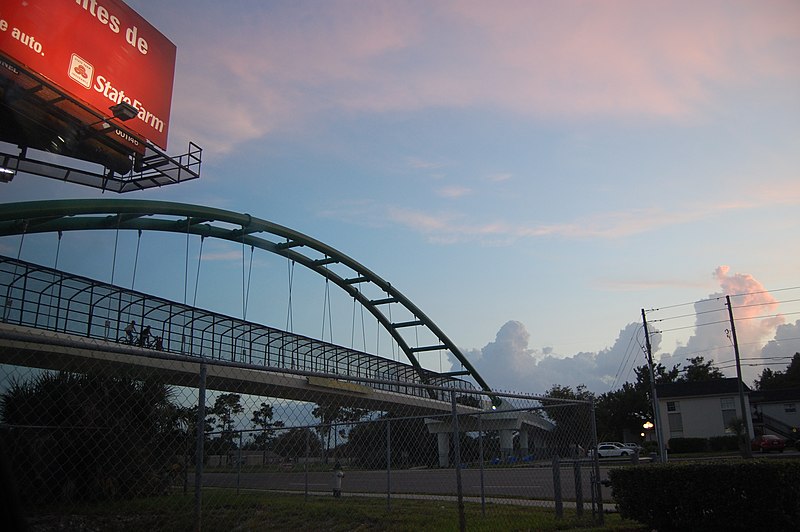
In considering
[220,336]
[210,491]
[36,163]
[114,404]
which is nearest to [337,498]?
[210,491]

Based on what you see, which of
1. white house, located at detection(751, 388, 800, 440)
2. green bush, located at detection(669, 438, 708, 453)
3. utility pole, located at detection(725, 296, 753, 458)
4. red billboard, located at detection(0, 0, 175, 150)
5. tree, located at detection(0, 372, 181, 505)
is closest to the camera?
tree, located at detection(0, 372, 181, 505)

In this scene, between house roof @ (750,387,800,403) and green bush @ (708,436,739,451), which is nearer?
green bush @ (708,436,739,451)

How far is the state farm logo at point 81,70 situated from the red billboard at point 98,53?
29 mm

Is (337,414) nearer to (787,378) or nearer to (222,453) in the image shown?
(222,453)

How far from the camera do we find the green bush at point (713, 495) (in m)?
9.09

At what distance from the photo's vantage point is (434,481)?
→ 18562mm

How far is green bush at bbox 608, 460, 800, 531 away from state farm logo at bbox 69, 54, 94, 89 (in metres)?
17.5

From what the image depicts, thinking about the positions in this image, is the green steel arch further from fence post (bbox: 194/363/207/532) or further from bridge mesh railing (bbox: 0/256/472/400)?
fence post (bbox: 194/363/207/532)

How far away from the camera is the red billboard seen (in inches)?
661

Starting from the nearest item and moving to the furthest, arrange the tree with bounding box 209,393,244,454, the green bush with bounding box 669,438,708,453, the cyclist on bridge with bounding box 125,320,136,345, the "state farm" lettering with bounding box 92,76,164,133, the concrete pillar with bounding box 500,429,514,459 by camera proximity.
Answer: the tree with bounding box 209,393,244,454, the concrete pillar with bounding box 500,429,514,459, the "state farm" lettering with bounding box 92,76,164,133, the cyclist on bridge with bounding box 125,320,136,345, the green bush with bounding box 669,438,708,453

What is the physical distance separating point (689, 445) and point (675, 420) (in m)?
6.42

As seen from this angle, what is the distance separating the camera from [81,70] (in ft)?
60.0

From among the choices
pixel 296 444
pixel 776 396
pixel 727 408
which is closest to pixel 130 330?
pixel 296 444

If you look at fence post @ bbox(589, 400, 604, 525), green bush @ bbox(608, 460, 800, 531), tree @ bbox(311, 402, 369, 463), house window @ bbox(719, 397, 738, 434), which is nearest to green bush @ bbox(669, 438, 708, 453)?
house window @ bbox(719, 397, 738, 434)
